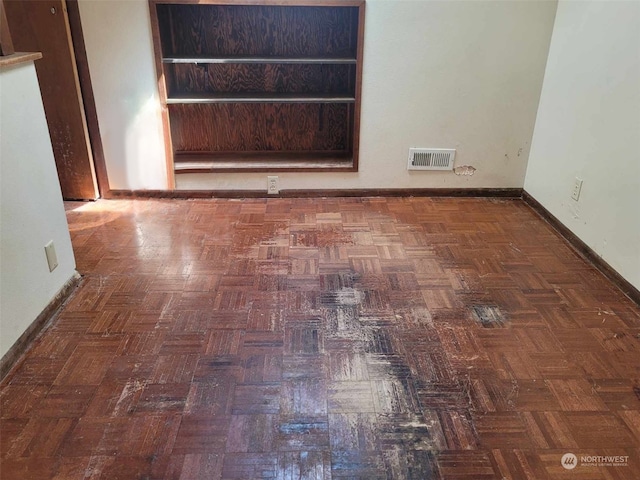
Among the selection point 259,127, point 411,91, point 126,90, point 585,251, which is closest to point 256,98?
point 259,127

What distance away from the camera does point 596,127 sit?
110 inches

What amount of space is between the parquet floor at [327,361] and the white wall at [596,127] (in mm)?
216

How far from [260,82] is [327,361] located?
230 cm

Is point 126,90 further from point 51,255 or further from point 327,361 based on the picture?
point 327,361

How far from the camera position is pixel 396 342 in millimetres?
2189

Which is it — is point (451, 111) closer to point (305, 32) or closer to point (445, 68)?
point (445, 68)

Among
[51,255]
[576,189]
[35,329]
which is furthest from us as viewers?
[576,189]

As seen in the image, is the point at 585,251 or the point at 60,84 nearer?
the point at 585,251

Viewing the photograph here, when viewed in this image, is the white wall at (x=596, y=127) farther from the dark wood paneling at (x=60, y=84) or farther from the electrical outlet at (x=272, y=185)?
the dark wood paneling at (x=60, y=84)

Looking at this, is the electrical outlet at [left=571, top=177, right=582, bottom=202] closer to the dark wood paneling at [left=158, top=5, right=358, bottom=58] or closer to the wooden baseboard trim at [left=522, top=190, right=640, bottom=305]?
the wooden baseboard trim at [left=522, top=190, right=640, bottom=305]

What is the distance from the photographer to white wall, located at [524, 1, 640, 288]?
252 centimetres

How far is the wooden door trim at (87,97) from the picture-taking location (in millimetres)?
3137

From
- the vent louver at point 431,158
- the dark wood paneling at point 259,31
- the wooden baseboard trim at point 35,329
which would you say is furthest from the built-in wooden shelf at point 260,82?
the wooden baseboard trim at point 35,329

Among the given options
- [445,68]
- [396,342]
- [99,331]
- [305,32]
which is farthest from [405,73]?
[99,331]
